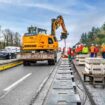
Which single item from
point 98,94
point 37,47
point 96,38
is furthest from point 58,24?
point 96,38

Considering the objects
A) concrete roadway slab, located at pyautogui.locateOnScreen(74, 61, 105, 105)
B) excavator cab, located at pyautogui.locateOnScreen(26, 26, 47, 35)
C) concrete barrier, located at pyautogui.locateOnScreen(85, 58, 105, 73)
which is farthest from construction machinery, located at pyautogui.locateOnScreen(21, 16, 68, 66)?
concrete roadway slab, located at pyautogui.locateOnScreen(74, 61, 105, 105)

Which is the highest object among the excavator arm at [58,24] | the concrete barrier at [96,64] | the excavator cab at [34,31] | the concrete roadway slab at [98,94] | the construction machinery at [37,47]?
the excavator arm at [58,24]

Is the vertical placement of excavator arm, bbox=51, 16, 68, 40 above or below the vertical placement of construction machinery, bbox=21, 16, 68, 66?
above

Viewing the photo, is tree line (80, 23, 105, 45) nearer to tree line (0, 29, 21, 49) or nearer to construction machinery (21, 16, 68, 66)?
tree line (0, 29, 21, 49)

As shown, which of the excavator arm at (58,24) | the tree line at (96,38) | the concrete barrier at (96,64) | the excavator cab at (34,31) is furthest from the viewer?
the tree line at (96,38)

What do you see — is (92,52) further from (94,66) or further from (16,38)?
(16,38)

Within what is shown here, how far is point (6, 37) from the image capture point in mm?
118938

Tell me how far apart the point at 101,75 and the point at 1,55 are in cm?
4071

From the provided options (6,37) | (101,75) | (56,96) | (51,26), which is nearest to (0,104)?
(56,96)

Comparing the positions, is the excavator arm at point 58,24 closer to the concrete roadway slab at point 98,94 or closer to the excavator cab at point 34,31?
the excavator cab at point 34,31

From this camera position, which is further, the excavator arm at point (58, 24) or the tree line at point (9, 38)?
the tree line at point (9, 38)

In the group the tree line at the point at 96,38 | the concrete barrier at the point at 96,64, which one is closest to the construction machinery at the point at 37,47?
the concrete barrier at the point at 96,64

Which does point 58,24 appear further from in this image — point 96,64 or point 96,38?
point 96,38

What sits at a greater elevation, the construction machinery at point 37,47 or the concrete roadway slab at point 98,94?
the construction machinery at point 37,47
